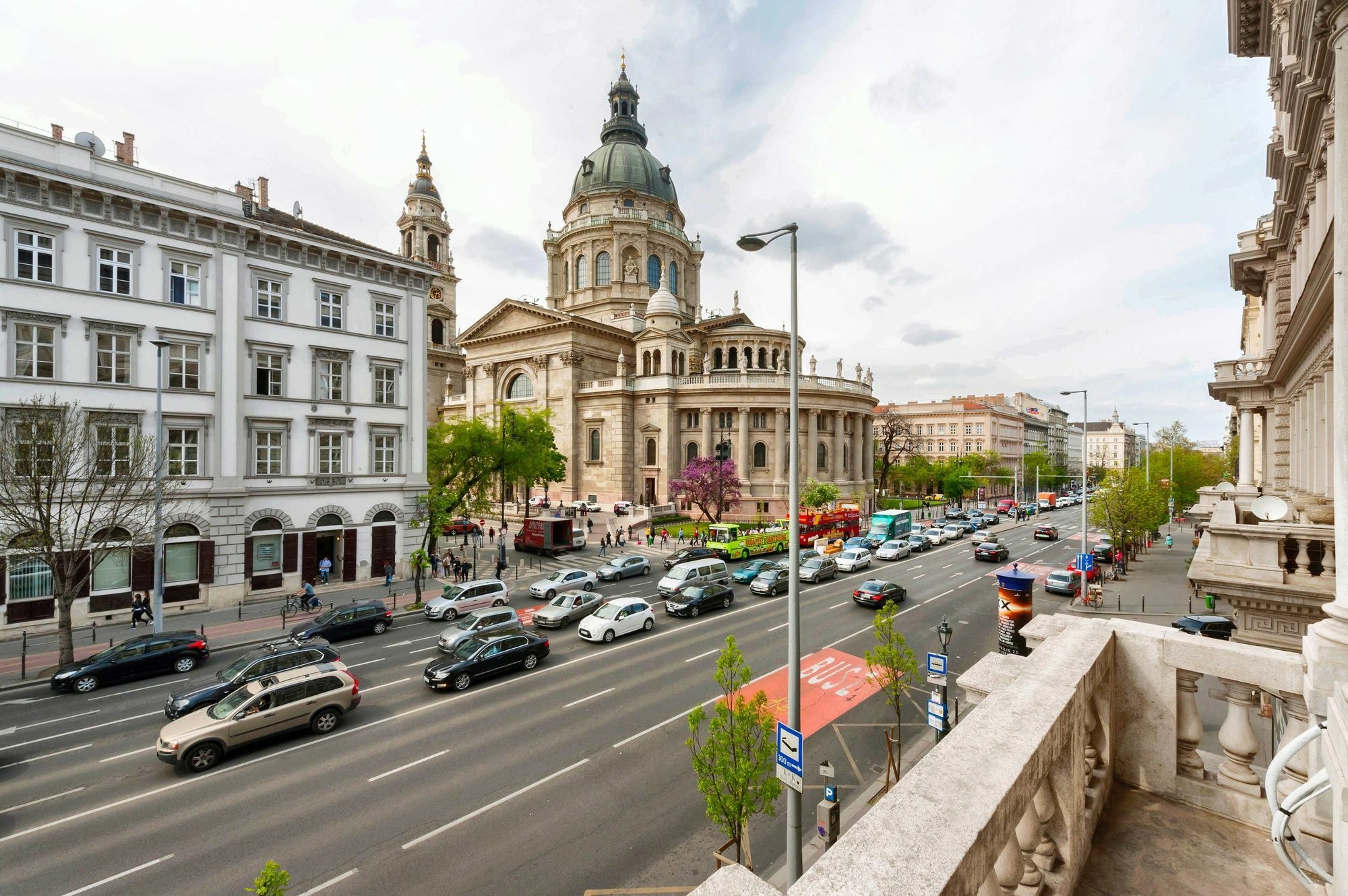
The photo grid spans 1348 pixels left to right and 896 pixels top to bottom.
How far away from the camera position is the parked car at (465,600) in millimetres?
25031

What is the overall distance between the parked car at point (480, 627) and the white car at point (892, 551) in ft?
87.9

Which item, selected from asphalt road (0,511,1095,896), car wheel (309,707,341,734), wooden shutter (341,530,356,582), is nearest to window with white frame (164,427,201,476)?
wooden shutter (341,530,356,582)

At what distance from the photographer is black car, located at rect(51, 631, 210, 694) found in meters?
17.4

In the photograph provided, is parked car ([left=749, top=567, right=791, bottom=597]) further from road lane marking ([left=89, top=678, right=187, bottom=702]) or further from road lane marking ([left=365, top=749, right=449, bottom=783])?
road lane marking ([left=89, top=678, right=187, bottom=702])

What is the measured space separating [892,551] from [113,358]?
41.8 m

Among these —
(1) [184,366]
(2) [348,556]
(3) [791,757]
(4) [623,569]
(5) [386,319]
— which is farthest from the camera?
(4) [623,569]

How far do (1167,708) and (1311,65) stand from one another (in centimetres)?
1223

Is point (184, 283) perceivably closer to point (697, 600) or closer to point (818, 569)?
point (697, 600)

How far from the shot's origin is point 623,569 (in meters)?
32.8

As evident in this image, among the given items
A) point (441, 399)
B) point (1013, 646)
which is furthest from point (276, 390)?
point (441, 399)

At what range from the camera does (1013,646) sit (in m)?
17.0

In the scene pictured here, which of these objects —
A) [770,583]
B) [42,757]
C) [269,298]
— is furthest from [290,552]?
[770,583]

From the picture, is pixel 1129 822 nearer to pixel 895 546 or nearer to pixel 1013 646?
pixel 1013 646

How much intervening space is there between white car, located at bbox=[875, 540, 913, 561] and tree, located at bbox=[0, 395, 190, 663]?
3781 centimetres
